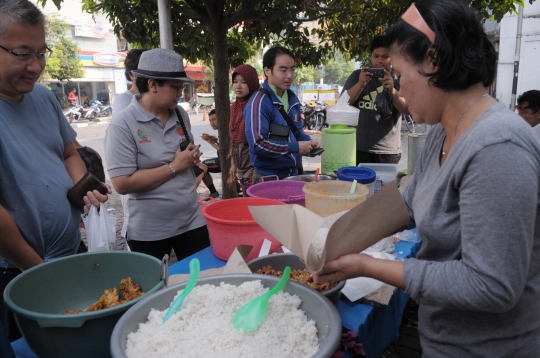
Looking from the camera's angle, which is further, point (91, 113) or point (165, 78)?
point (91, 113)

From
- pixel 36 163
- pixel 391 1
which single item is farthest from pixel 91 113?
pixel 36 163

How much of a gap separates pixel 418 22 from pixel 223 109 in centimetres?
349

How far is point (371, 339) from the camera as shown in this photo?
150cm

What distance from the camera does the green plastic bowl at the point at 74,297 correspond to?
95cm

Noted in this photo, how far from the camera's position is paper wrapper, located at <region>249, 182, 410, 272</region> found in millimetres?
1034

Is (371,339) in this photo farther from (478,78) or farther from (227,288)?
(478,78)

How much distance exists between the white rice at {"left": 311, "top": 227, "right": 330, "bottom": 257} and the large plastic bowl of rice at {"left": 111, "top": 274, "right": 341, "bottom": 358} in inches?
5.2

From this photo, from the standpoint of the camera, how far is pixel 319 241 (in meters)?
1.08

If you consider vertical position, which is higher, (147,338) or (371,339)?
(147,338)

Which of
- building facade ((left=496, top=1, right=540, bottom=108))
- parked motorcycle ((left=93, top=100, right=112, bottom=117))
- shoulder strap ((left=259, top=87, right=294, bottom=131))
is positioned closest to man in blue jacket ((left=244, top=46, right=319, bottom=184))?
shoulder strap ((left=259, top=87, right=294, bottom=131))

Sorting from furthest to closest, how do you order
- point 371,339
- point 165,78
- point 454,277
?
point 165,78
point 371,339
point 454,277

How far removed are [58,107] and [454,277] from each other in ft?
6.14

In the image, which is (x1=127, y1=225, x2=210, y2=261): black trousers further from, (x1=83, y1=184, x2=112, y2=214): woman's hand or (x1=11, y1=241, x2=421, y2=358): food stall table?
(x1=83, y1=184, x2=112, y2=214): woman's hand

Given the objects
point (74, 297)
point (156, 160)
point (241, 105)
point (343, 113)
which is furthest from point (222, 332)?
point (241, 105)
